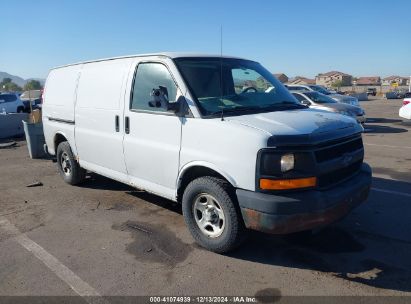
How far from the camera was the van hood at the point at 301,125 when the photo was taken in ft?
11.6

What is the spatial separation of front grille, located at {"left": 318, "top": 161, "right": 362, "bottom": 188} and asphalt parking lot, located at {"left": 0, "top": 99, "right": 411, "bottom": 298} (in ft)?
2.56

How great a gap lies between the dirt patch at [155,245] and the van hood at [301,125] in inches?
60.0

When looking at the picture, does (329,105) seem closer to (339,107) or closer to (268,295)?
(339,107)

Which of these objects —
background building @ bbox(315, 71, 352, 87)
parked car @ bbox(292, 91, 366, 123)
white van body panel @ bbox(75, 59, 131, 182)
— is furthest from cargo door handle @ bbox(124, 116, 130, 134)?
background building @ bbox(315, 71, 352, 87)

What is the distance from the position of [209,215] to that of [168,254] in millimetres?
602

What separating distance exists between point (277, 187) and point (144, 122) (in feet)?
6.39

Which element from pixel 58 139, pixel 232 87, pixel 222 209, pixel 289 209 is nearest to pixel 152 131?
pixel 232 87

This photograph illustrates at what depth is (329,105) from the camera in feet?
47.6

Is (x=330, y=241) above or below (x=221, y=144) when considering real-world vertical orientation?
below

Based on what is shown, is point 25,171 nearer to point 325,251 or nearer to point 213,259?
point 213,259

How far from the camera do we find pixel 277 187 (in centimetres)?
353

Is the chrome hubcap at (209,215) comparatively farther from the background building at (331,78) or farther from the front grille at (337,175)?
the background building at (331,78)

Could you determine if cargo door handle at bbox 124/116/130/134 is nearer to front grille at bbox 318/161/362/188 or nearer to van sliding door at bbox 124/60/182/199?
van sliding door at bbox 124/60/182/199

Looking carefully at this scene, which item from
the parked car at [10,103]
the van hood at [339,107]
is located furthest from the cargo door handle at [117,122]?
the parked car at [10,103]
